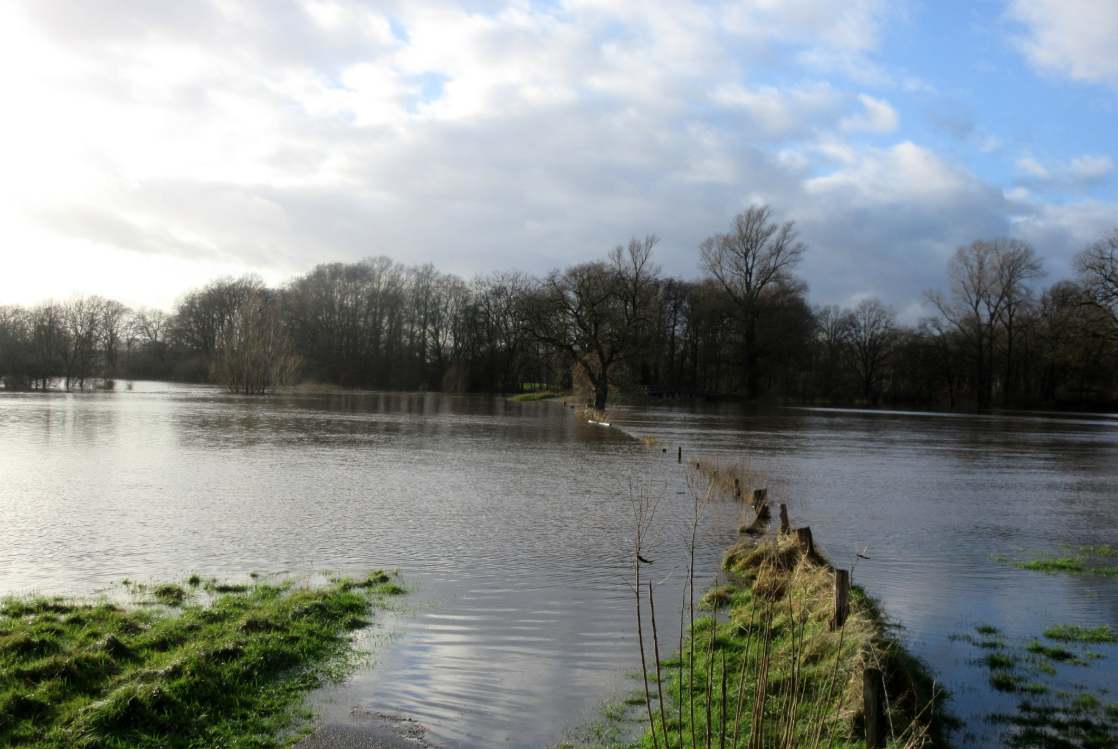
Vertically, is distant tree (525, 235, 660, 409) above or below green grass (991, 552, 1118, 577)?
above

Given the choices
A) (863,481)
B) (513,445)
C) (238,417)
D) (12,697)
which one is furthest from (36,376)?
(12,697)

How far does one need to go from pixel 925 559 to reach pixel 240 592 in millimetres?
8765

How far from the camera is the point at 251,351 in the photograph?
58.0m

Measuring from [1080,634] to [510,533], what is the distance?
23.2 ft

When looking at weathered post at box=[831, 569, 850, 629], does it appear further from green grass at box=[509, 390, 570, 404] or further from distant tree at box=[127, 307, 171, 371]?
distant tree at box=[127, 307, 171, 371]

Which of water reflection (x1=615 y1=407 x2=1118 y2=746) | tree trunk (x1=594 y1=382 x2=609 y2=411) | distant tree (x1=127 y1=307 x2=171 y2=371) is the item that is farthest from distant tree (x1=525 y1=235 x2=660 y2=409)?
distant tree (x1=127 y1=307 x2=171 y2=371)

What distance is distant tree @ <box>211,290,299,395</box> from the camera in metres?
58.2

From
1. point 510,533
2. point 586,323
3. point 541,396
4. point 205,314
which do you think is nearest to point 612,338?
point 586,323

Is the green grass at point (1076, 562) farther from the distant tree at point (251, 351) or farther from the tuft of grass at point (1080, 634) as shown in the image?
the distant tree at point (251, 351)

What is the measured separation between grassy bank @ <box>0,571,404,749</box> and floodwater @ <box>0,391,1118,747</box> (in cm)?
50

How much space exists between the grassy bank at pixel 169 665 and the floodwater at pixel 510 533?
50 cm

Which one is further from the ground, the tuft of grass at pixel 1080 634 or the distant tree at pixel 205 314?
the distant tree at pixel 205 314

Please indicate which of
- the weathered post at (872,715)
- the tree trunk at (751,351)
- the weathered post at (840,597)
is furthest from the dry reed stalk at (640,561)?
the tree trunk at (751,351)

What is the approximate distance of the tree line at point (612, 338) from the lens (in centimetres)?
5012
